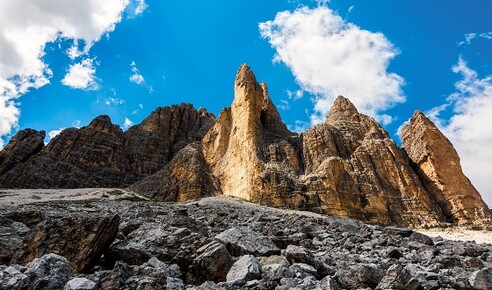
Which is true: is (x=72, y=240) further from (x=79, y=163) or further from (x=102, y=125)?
(x=102, y=125)

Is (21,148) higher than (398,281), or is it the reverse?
(21,148)

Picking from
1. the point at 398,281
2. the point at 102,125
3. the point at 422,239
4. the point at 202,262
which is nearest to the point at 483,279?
the point at 398,281

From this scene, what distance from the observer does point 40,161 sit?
10325 centimetres

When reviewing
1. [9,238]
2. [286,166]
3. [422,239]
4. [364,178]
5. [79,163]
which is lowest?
[422,239]

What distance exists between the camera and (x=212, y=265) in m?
10.8

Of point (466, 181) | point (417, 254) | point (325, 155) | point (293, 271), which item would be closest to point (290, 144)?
point (325, 155)

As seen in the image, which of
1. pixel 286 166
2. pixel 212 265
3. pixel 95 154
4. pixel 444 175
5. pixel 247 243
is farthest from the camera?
pixel 95 154

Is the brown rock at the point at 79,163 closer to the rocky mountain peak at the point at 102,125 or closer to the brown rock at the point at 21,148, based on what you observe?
the rocky mountain peak at the point at 102,125

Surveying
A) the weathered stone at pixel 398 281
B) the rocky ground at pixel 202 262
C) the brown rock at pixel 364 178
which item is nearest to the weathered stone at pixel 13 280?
the rocky ground at pixel 202 262

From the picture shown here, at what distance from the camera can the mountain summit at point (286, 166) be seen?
2613 inches

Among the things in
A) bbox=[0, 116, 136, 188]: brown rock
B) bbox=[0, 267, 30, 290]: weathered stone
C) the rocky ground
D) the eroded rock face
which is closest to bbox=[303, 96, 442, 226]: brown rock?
the eroded rock face

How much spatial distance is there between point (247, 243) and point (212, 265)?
8.92 ft

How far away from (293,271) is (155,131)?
391ft

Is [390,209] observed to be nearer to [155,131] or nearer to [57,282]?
[57,282]
